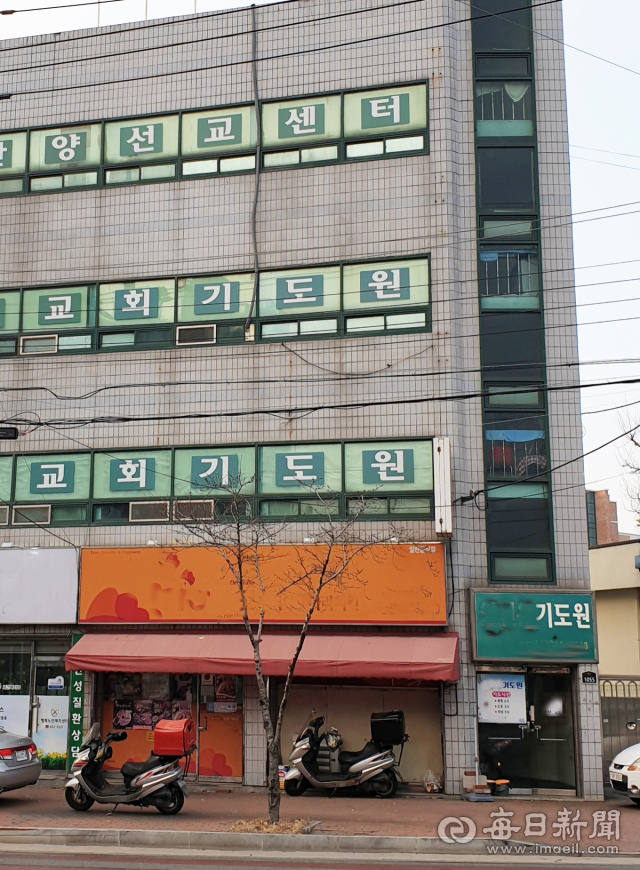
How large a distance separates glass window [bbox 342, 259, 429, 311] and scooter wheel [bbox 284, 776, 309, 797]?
8.80 meters

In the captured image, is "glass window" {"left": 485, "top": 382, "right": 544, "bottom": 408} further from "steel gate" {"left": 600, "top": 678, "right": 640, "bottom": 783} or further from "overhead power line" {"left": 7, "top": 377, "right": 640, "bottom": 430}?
"steel gate" {"left": 600, "top": 678, "right": 640, "bottom": 783}

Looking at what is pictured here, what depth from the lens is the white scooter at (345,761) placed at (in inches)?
601

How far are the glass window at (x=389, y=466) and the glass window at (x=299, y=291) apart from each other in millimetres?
2987

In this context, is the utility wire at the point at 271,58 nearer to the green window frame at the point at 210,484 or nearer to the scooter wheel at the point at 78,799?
the green window frame at the point at 210,484

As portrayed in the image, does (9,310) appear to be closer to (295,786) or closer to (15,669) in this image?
(15,669)

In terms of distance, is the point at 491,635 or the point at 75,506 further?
the point at 75,506

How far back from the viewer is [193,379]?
18578mm

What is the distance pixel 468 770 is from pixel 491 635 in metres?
2.35

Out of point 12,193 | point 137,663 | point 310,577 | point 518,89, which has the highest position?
point 518,89

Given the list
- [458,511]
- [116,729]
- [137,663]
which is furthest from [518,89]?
[116,729]

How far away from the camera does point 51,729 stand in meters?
18.1

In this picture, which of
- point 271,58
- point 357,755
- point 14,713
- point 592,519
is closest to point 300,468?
point 357,755

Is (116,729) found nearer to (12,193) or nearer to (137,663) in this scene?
(137,663)

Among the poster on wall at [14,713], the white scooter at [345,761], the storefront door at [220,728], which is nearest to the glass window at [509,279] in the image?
the white scooter at [345,761]
